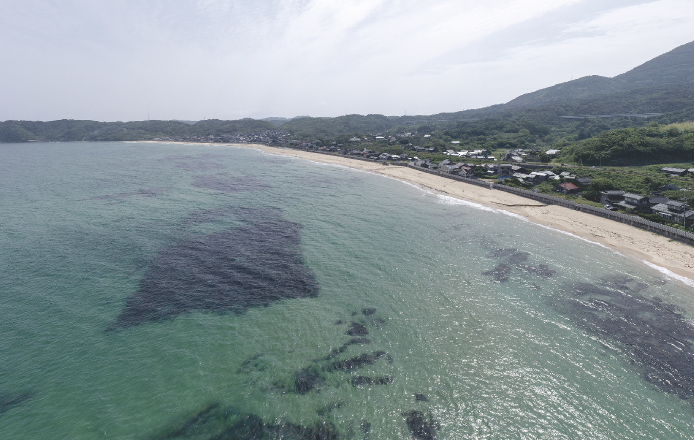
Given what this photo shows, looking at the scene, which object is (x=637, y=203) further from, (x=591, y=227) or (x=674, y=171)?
(x=674, y=171)

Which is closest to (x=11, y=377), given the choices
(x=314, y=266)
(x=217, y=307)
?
(x=217, y=307)

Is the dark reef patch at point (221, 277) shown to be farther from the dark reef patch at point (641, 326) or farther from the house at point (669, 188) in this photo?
the house at point (669, 188)

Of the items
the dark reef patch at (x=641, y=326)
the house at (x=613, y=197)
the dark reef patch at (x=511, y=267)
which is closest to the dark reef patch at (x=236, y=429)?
the dark reef patch at (x=641, y=326)

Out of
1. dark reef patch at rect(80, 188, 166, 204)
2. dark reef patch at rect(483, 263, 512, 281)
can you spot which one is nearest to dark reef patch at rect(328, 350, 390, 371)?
dark reef patch at rect(483, 263, 512, 281)

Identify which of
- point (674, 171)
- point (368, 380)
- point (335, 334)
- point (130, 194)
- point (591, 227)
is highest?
point (130, 194)

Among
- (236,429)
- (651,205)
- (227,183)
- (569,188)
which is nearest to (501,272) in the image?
(236,429)

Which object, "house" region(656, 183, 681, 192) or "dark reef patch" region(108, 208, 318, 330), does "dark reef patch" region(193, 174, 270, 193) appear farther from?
"house" region(656, 183, 681, 192)

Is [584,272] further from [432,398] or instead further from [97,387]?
[97,387]
